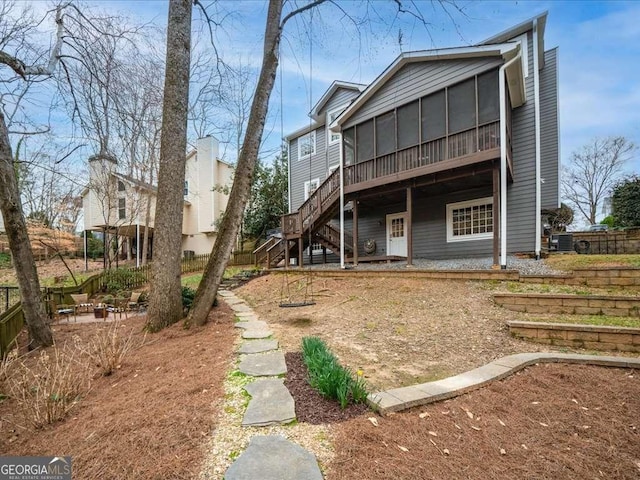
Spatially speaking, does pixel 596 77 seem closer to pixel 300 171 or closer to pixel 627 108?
pixel 627 108

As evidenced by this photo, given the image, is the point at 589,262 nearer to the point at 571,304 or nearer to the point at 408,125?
the point at 571,304

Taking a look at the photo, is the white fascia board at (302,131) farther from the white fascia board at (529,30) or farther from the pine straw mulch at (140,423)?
the pine straw mulch at (140,423)

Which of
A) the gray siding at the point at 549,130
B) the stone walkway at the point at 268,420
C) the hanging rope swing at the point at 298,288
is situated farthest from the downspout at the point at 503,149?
the stone walkway at the point at 268,420

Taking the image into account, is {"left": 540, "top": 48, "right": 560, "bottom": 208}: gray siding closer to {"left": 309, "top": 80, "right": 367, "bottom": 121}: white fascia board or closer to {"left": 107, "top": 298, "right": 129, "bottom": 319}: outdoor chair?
{"left": 309, "top": 80, "right": 367, "bottom": 121}: white fascia board

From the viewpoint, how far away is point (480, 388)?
2881 mm

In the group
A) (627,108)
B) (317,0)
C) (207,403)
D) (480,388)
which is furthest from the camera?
(627,108)

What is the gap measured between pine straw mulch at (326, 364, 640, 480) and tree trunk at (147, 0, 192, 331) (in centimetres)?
404

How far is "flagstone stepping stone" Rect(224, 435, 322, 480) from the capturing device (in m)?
1.75

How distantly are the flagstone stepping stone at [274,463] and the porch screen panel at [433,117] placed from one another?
9.01m

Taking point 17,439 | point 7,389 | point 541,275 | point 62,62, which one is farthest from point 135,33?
point 541,275

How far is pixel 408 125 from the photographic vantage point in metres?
10.0

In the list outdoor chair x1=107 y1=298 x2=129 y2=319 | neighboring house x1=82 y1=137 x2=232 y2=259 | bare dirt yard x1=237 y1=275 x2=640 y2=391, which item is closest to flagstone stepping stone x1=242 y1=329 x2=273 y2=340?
bare dirt yard x1=237 y1=275 x2=640 y2=391

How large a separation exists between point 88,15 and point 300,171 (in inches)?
446

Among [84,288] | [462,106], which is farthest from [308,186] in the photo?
[84,288]
